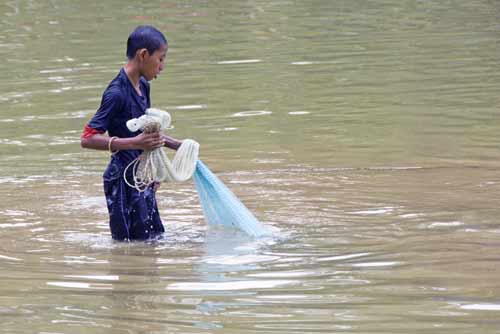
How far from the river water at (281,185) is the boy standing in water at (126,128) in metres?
0.27

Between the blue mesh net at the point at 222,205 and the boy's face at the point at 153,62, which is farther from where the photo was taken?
the blue mesh net at the point at 222,205

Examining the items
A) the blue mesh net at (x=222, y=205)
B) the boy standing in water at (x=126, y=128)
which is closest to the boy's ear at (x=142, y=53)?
the boy standing in water at (x=126, y=128)

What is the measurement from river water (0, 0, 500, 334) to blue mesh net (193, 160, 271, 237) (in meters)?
0.09

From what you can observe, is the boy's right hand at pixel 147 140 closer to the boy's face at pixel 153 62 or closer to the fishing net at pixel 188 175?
the fishing net at pixel 188 175

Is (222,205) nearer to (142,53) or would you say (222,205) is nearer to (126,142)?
(126,142)

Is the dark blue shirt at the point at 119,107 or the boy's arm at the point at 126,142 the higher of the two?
the dark blue shirt at the point at 119,107

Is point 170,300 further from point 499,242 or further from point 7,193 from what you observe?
point 7,193

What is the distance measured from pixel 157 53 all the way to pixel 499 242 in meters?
2.31

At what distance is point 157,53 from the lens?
6801 millimetres

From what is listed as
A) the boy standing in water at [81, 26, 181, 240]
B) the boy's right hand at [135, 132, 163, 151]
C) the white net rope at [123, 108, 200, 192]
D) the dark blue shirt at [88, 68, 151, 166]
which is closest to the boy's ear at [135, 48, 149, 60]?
the boy standing in water at [81, 26, 181, 240]

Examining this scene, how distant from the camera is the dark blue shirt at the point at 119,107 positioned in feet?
22.2

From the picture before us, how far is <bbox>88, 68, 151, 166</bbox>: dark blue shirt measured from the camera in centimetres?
677

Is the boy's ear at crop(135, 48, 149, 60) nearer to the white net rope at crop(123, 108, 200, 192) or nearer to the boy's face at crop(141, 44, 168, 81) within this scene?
the boy's face at crop(141, 44, 168, 81)

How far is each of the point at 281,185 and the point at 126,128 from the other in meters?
2.59
